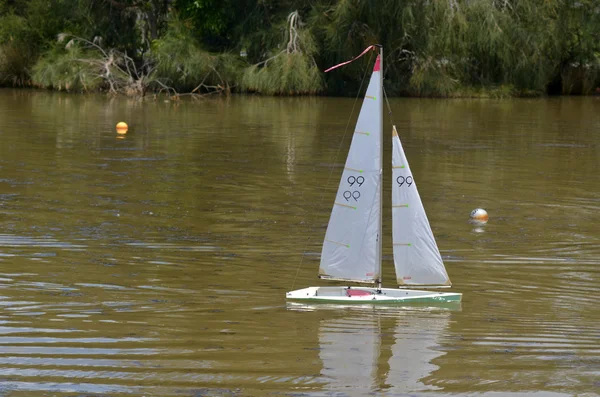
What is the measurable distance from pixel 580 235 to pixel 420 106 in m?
25.7

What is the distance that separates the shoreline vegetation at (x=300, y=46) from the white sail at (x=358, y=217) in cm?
3185

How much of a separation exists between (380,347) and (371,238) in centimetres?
231

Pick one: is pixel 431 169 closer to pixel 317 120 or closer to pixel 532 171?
pixel 532 171

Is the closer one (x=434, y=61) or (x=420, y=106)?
(x=420, y=106)

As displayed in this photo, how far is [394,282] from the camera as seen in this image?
14.8 metres

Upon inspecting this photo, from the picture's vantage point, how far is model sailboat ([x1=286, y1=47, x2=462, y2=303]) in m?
13.4

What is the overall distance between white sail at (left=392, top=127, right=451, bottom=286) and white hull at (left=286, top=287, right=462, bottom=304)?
24 centimetres

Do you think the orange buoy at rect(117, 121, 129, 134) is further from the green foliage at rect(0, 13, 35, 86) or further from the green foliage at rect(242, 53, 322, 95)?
the green foliage at rect(0, 13, 35, 86)

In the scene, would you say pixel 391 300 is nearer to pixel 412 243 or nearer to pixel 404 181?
pixel 412 243

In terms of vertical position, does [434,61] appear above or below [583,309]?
above

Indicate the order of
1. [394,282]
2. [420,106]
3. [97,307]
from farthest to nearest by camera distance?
[420,106] → [394,282] → [97,307]

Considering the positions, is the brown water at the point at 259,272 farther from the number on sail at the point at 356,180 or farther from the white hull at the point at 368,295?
the number on sail at the point at 356,180

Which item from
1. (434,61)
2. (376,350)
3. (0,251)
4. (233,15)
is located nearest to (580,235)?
(376,350)

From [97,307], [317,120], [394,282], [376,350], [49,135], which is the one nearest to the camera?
[376,350]
